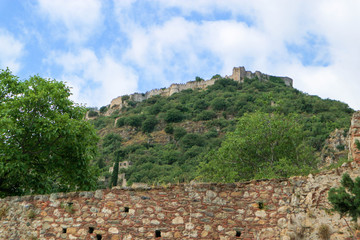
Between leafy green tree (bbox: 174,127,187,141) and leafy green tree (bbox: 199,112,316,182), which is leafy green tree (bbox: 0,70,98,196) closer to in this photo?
leafy green tree (bbox: 199,112,316,182)

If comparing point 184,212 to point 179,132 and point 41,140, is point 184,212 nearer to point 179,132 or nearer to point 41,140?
point 41,140

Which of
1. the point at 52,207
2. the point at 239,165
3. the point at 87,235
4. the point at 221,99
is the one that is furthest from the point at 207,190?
the point at 221,99

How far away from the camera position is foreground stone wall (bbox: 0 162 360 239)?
24.8ft

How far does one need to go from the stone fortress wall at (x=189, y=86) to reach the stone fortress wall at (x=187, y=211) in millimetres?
110668

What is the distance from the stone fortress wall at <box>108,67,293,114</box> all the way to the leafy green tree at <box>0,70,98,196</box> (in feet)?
347

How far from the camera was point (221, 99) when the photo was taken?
3893 inches

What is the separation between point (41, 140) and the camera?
1266cm

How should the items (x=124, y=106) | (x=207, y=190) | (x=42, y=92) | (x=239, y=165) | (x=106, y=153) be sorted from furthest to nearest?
(x=124, y=106)
(x=106, y=153)
(x=239, y=165)
(x=42, y=92)
(x=207, y=190)

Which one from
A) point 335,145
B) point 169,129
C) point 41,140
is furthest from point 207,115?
point 41,140

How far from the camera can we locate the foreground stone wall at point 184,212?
24.8ft

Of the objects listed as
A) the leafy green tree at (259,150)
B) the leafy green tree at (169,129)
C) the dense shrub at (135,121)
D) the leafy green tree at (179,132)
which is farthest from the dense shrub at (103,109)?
the leafy green tree at (259,150)

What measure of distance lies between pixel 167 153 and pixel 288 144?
53.1m

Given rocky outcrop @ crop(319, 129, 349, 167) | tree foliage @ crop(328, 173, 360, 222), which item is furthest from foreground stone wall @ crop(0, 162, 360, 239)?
rocky outcrop @ crop(319, 129, 349, 167)

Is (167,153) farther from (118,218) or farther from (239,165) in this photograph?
(118,218)
